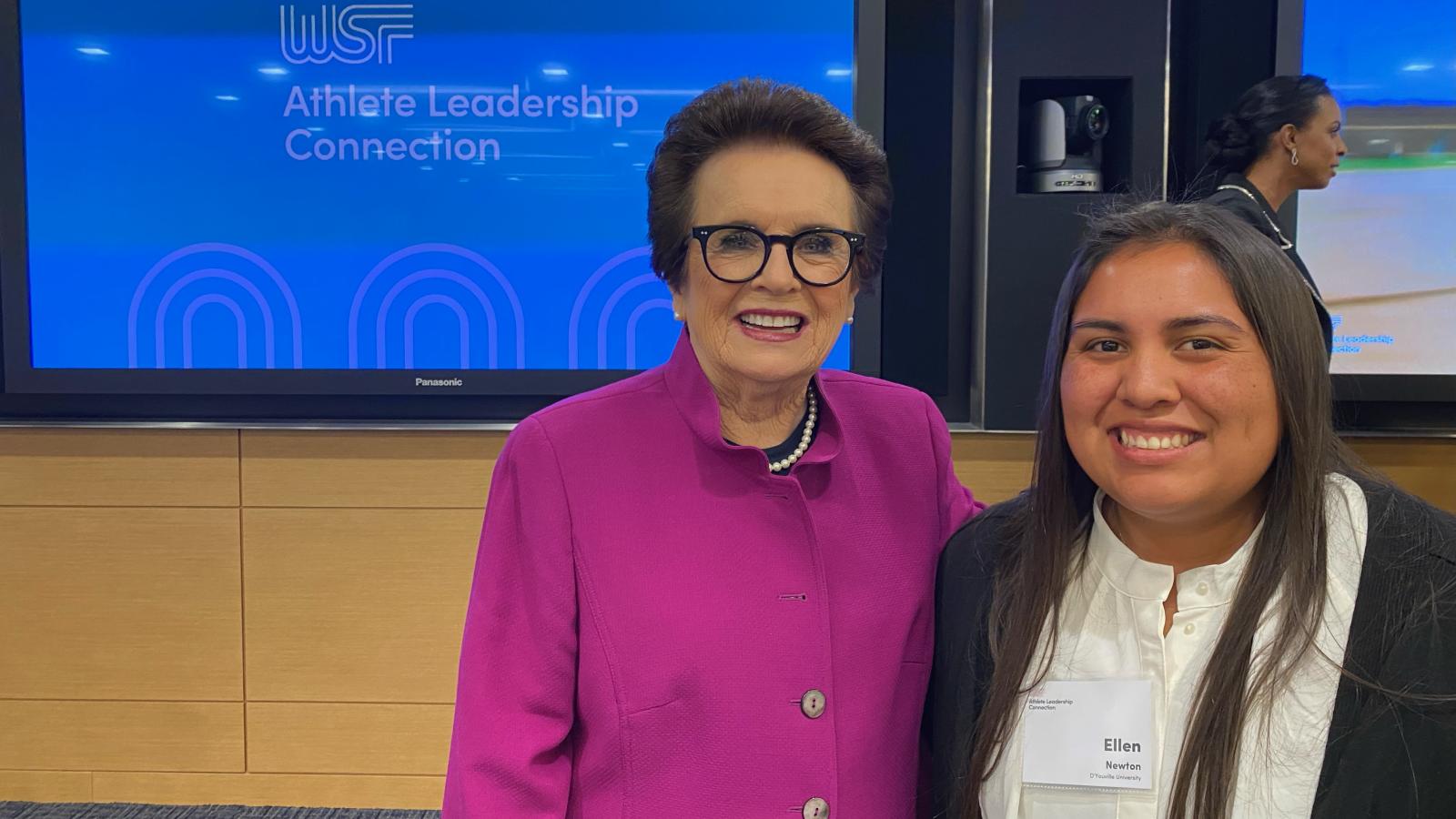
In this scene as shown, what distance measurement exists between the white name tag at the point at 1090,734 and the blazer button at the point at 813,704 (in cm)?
25

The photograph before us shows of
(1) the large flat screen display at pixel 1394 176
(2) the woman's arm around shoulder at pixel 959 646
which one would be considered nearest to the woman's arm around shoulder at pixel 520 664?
(2) the woman's arm around shoulder at pixel 959 646

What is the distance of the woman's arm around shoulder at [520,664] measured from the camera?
1.25 m

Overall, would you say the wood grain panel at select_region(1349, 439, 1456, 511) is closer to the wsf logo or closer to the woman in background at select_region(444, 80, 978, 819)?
the woman in background at select_region(444, 80, 978, 819)

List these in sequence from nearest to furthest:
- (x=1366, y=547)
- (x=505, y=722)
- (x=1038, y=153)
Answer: (x=1366, y=547)
(x=505, y=722)
(x=1038, y=153)

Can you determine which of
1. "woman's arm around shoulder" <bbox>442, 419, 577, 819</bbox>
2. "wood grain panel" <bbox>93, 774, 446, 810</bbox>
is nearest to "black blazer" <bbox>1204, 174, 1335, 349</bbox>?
"woman's arm around shoulder" <bbox>442, 419, 577, 819</bbox>

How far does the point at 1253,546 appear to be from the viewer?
1.21 m

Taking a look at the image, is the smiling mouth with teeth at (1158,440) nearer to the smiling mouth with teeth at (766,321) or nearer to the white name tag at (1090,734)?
the white name tag at (1090,734)

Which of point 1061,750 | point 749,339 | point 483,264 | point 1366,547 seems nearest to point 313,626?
point 483,264

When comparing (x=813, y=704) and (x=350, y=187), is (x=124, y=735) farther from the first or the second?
(x=813, y=704)

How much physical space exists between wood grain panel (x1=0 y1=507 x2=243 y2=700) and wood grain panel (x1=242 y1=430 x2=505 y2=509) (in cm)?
21

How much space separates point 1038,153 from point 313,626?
263 cm

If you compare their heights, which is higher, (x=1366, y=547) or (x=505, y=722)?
(x=1366, y=547)

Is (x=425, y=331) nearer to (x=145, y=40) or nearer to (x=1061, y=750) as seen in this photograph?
(x=145, y=40)

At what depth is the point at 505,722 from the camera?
1258 millimetres
